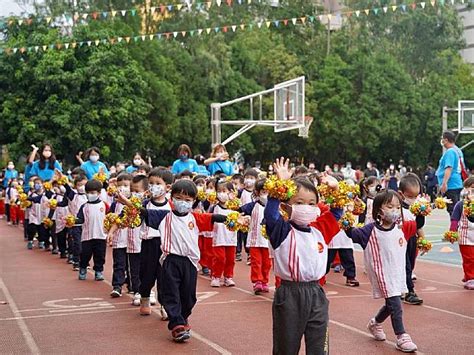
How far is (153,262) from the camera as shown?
10000mm

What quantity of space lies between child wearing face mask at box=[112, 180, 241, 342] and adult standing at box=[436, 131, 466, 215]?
6979 millimetres

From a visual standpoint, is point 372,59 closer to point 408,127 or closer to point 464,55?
point 408,127

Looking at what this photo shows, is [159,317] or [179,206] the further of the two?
[159,317]

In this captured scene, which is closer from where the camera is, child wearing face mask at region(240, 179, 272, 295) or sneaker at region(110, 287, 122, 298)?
sneaker at region(110, 287, 122, 298)

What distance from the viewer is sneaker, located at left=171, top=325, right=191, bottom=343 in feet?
28.3

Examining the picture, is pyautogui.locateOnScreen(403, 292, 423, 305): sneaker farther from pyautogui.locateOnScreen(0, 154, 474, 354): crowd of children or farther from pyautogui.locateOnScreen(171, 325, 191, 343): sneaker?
pyautogui.locateOnScreen(171, 325, 191, 343): sneaker

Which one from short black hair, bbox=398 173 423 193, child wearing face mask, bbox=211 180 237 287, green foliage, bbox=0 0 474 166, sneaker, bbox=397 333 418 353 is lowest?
sneaker, bbox=397 333 418 353

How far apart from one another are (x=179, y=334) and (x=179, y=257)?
2.64ft

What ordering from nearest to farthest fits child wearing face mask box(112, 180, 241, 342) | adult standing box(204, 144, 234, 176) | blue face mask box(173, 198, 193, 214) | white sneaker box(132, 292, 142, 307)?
child wearing face mask box(112, 180, 241, 342) → blue face mask box(173, 198, 193, 214) → white sneaker box(132, 292, 142, 307) → adult standing box(204, 144, 234, 176)

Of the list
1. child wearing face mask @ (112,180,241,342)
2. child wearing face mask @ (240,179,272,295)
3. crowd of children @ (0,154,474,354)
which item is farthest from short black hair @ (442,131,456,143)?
child wearing face mask @ (112,180,241,342)

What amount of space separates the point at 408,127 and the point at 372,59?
502 centimetres

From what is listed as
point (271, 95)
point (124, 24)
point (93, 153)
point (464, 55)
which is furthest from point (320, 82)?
point (93, 153)

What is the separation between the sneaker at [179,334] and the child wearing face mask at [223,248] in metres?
4.11

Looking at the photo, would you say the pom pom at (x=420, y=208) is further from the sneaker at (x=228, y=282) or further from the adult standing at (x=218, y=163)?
the adult standing at (x=218, y=163)
